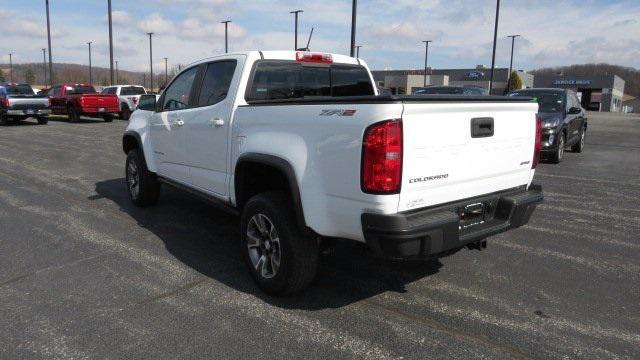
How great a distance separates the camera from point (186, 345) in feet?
10.2

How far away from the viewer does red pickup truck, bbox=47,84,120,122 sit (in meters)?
21.7

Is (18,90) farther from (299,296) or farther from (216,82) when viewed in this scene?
(299,296)

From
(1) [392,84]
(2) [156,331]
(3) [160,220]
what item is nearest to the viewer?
(2) [156,331]

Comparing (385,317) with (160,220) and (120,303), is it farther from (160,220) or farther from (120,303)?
(160,220)

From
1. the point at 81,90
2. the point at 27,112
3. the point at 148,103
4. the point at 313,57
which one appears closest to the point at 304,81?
the point at 313,57

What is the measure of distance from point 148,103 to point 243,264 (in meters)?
2.74

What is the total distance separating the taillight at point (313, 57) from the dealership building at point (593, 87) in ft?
260

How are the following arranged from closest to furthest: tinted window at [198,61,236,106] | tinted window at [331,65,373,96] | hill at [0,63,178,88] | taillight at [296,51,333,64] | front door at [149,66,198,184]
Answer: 1. tinted window at [198,61,236,106]
2. taillight at [296,51,333,64]
3. tinted window at [331,65,373,96]
4. front door at [149,66,198,184]
5. hill at [0,63,178,88]

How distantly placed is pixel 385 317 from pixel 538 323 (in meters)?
1.05

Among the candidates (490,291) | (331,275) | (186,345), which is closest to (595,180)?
(490,291)

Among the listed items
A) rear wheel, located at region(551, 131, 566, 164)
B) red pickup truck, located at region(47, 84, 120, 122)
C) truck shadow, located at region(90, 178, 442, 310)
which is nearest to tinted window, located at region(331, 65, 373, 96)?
truck shadow, located at region(90, 178, 442, 310)

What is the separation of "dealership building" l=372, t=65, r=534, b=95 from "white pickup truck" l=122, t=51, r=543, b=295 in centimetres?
6274

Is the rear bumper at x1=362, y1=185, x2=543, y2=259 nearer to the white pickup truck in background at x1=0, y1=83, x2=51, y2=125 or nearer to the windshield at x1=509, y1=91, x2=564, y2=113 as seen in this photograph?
the windshield at x1=509, y1=91, x2=564, y2=113

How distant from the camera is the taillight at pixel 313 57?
15.5 feet
